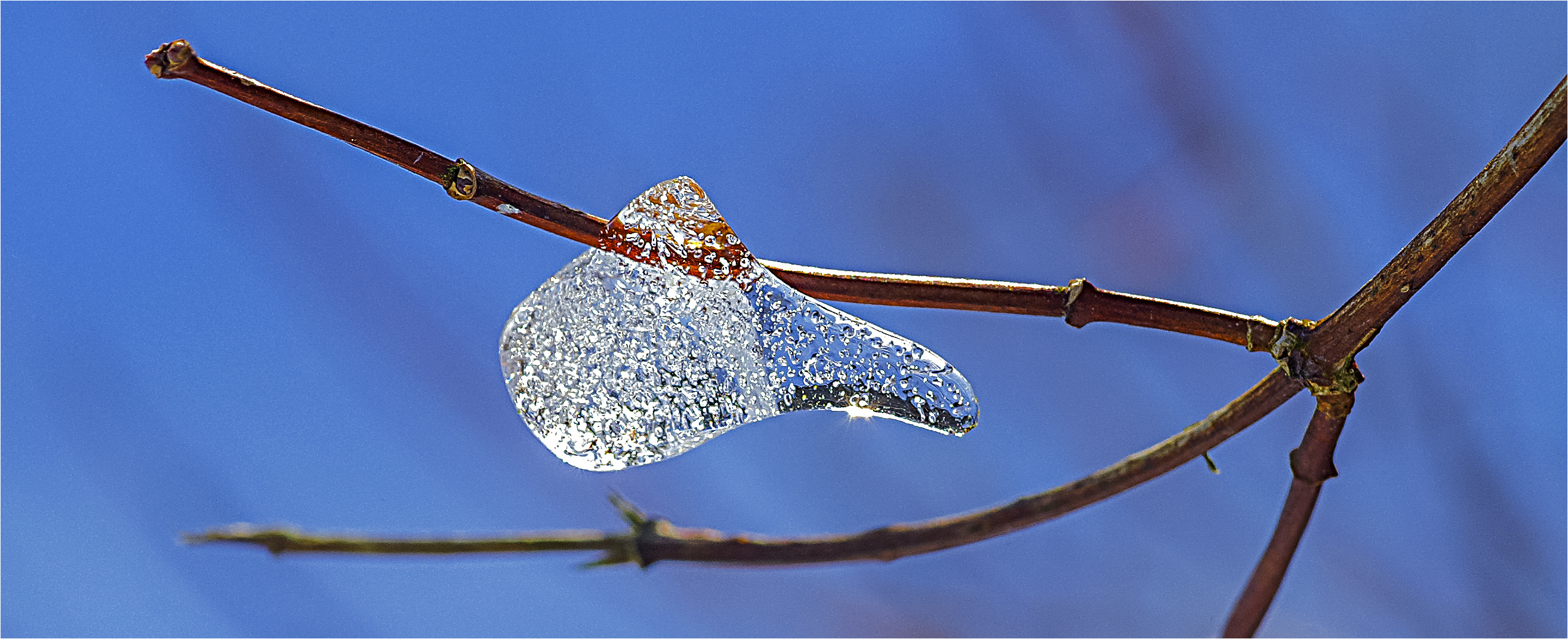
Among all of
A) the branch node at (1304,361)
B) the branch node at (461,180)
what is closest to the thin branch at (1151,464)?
the branch node at (1304,361)

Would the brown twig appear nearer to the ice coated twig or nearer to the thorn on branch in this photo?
the ice coated twig

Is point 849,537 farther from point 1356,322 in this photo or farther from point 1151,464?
point 1356,322

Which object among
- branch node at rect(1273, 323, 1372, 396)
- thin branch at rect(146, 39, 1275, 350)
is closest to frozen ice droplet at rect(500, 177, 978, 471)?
thin branch at rect(146, 39, 1275, 350)

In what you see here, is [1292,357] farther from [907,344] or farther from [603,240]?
[603,240]

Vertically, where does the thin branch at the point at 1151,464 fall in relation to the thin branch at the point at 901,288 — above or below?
below

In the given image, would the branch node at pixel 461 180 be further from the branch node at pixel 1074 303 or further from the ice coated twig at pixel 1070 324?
the branch node at pixel 1074 303

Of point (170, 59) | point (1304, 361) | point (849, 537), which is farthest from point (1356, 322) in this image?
point (170, 59)

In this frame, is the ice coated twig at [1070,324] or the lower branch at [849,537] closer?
the ice coated twig at [1070,324]
